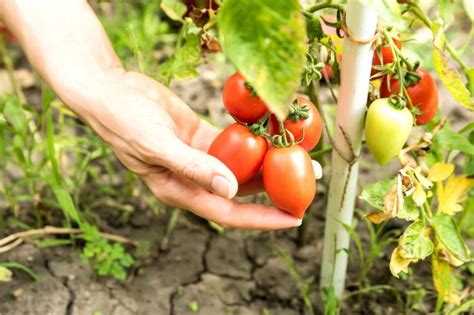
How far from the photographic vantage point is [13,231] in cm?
171

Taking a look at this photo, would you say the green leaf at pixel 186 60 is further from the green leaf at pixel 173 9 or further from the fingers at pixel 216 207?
the fingers at pixel 216 207

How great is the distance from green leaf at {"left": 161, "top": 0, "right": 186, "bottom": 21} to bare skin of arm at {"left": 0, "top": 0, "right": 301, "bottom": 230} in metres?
0.15

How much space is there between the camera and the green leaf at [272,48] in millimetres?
719

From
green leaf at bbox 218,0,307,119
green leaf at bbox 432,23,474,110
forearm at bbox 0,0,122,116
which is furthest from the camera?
forearm at bbox 0,0,122,116

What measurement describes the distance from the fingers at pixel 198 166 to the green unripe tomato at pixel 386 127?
0.26 metres

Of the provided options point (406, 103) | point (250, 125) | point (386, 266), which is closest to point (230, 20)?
point (250, 125)

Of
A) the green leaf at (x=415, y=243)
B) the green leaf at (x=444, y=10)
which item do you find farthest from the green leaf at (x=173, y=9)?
the green leaf at (x=415, y=243)

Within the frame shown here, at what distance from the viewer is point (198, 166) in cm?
113

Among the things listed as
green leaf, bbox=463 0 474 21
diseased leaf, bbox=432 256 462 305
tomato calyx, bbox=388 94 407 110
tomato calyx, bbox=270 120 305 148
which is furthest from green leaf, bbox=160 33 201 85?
diseased leaf, bbox=432 256 462 305

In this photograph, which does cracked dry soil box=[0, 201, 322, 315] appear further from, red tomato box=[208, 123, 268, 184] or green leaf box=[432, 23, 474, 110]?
green leaf box=[432, 23, 474, 110]

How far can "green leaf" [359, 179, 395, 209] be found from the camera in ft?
3.92

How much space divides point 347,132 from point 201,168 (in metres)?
0.31

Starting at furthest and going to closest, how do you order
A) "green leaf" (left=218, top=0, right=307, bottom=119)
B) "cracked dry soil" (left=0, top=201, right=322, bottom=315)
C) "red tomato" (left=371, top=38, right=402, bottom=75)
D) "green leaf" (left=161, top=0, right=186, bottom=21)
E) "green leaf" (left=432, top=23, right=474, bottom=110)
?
"cracked dry soil" (left=0, top=201, right=322, bottom=315), "green leaf" (left=161, top=0, right=186, bottom=21), "red tomato" (left=371, top=38, right=402, bottom=75), "green leaf" (left=432, top=23, right=474, bottom=110), "green leaf" (left=218, top=0, right=307, bottom=119)

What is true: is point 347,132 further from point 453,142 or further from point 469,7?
point 469,7
